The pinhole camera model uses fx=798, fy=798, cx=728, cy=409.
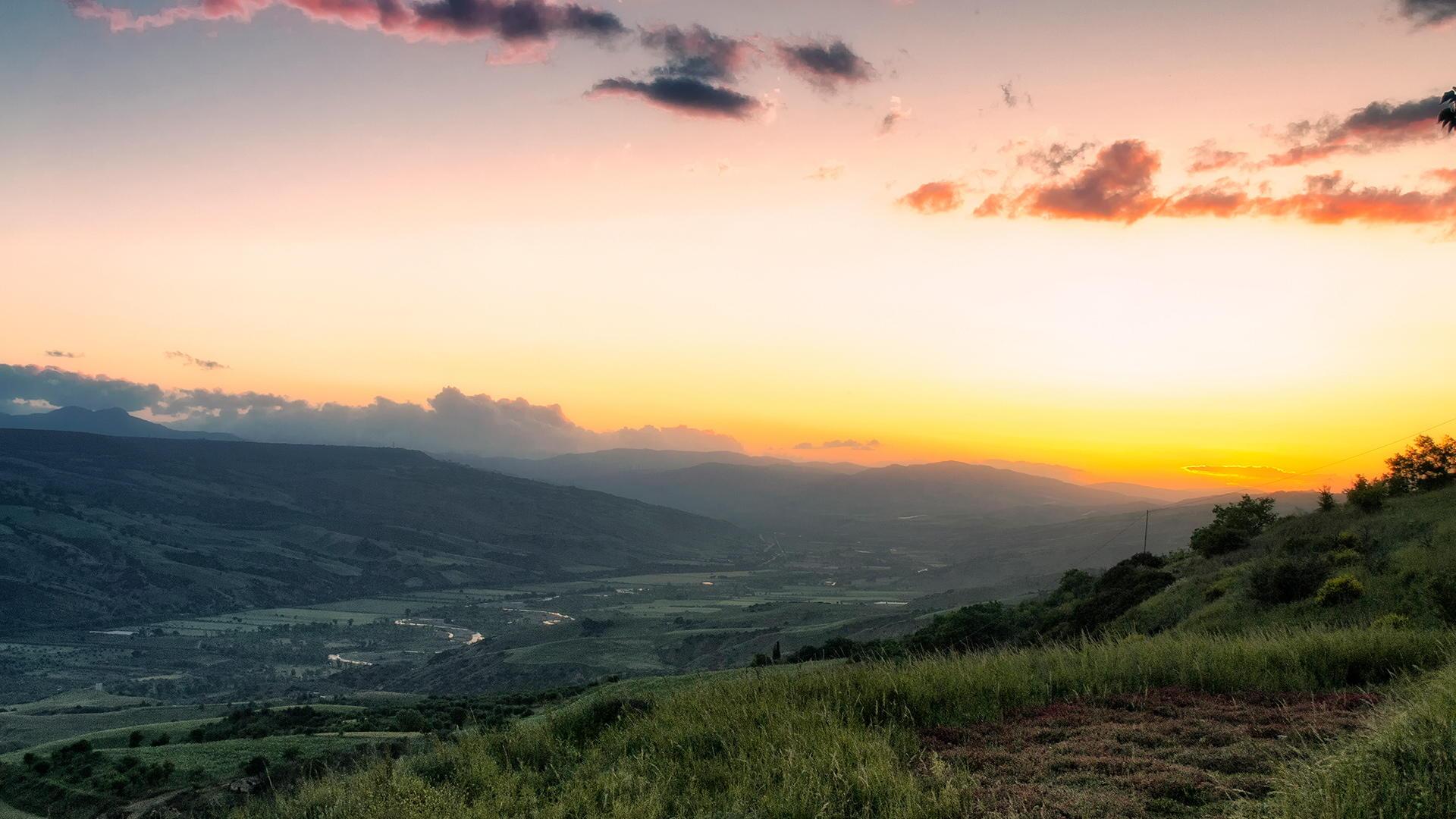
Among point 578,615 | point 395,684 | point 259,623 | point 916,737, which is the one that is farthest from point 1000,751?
point 259,623

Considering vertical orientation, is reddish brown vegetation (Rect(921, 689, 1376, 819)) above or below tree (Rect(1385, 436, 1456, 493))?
below

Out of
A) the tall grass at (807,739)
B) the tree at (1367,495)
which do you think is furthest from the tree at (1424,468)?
the tall grass at (807,739)

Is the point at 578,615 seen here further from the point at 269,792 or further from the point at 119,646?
the point at 269,792

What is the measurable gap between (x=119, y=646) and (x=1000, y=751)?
17467 centimetres

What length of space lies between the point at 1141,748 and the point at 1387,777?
3.17m

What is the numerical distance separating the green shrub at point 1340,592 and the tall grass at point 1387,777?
14946 mm

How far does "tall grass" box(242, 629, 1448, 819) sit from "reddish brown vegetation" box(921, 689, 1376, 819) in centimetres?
53

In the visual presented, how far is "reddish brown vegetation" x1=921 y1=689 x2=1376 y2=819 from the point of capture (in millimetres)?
8039

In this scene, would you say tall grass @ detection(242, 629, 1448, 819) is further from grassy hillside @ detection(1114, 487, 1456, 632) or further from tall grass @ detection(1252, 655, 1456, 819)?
grassy hillside @ detection(1114, 487, 1456, 632)

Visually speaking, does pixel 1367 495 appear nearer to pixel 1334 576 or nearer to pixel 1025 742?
pixel 1334 576

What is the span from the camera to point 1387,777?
664 centimetres

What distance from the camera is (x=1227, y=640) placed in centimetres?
1452

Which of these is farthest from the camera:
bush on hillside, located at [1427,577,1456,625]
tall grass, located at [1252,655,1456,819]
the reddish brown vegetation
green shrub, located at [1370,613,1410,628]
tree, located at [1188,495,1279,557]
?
tree, located at [1188,495,1279,557]

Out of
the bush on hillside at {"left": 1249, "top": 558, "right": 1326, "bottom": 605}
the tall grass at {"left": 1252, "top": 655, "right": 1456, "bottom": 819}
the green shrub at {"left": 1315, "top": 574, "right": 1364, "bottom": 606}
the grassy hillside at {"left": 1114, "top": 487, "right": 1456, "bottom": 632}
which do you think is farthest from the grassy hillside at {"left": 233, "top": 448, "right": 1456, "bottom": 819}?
the bush on hillside at {"left": 1249, "top": 558, "right": 1326, "bottom": 605}
